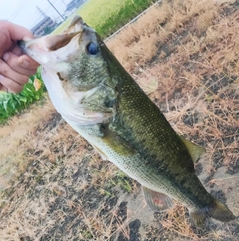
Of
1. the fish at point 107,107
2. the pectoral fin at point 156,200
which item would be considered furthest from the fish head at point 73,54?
the pectoral fin at point 156,200

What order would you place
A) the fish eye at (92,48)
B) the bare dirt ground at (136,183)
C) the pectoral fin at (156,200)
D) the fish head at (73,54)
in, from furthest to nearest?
the bare dirt ground at (136,183)
the pectoral fin at (156,200)
the fish eye at (92,48)
the fish head at (73,54)

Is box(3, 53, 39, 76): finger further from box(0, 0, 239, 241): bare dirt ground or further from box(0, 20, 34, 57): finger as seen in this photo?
box(0, 0, 239, 241): bare dirt ground

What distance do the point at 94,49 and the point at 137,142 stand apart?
548 mm

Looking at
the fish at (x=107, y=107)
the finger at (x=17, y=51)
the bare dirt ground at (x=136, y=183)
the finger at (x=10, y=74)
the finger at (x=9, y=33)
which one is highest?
the finger at (x=9, y=33)

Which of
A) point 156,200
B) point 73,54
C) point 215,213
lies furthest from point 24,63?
point 215,213

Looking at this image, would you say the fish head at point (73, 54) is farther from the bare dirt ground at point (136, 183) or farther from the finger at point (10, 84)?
the bare dirt ground at point (136, 183)

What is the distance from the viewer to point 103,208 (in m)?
4.36

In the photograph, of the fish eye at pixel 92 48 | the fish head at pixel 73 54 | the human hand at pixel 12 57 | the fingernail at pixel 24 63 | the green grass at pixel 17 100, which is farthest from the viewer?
the green grass at pixel 17 100

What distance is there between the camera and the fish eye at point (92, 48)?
6.20ft

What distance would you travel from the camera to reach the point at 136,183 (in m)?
4.30

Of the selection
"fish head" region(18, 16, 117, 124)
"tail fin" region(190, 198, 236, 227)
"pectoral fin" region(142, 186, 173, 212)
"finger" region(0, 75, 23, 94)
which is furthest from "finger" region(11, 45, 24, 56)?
"tail fin" region(190, 198, 236, 227)

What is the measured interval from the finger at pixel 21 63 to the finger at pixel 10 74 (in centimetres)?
2

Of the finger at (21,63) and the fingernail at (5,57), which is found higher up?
the fingernail at (5,57)

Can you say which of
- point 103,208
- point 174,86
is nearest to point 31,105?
point 174,86
